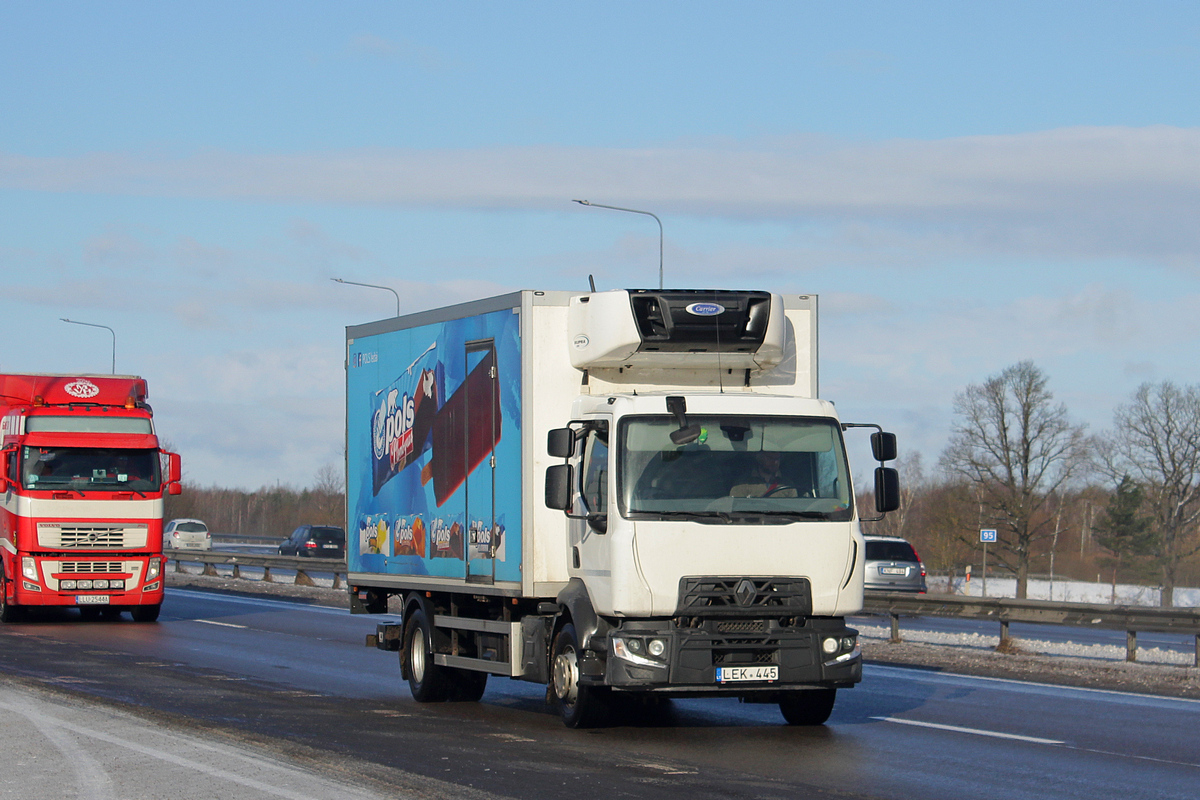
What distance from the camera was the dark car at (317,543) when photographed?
5422 centimetres

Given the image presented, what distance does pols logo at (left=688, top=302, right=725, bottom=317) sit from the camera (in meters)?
12.2

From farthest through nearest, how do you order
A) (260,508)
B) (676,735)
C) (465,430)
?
(260,508) → (465,430) → (676,735)

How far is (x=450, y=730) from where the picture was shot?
12.4 meters

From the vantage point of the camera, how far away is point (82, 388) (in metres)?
26.5

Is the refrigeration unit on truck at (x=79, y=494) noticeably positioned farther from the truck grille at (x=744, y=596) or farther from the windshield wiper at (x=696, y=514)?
the truck grille at (x=744, y=596)

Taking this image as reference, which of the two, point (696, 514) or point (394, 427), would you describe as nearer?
point (696, 514)

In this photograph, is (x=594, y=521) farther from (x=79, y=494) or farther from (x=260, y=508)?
(x=260, y=508)

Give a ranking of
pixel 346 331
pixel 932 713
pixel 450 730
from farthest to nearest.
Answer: pixel 346 331, pixel 932 713, pixel 450 730

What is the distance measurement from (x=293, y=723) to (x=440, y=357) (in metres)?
3.59

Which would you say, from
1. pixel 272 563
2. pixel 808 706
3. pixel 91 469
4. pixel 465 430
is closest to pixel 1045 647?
pixel 808 706

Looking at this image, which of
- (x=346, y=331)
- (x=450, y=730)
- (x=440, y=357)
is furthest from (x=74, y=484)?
(x=450, y=730)

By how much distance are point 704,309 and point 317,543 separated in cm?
4394

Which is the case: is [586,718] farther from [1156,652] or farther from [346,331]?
[1156,652]

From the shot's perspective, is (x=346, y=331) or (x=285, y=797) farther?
(x=346, y=331)
